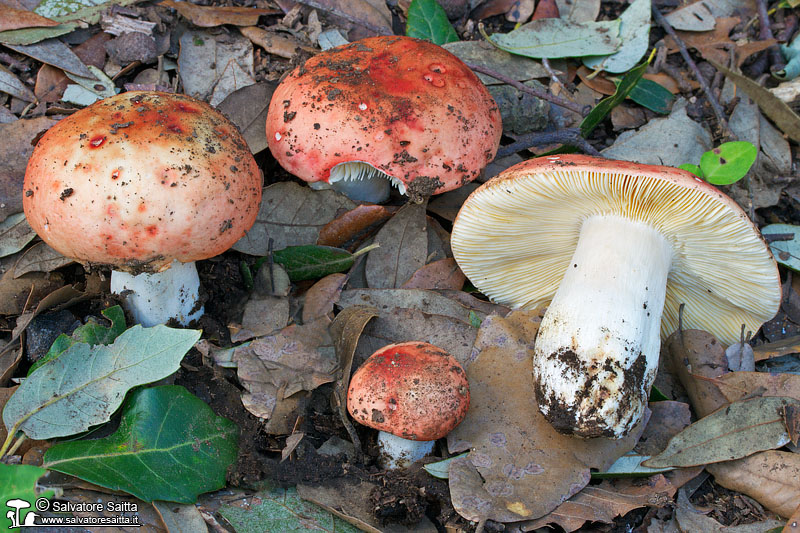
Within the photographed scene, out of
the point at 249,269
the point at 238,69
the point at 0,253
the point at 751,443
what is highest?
the point at 238,69

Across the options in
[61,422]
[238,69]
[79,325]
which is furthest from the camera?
[238,69]

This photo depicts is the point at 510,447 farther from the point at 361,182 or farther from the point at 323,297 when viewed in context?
the point at 361,182

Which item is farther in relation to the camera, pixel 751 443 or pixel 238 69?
pixel 238 69

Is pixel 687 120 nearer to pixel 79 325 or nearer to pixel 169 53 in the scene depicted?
pixel 169 53

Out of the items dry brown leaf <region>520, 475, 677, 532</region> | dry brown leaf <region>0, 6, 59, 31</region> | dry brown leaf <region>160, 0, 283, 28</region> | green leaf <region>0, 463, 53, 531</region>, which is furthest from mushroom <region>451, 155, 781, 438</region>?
dry brown leaf <region>0, 6, 59, 31</region>

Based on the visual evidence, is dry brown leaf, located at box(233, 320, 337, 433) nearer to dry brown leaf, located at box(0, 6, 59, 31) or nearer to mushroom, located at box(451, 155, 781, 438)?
mushroom, located at box(451, 155, 781, 438)

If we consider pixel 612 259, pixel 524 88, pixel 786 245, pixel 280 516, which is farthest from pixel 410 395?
pixel 786 245

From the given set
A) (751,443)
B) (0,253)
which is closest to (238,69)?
(0,253)
